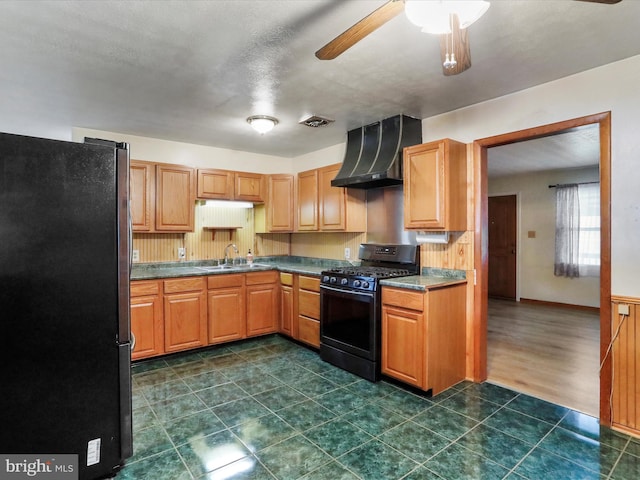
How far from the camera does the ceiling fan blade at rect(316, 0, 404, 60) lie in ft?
4.21

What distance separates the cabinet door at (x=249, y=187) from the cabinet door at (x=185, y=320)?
1411 mm

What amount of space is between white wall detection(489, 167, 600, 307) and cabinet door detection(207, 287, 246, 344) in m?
5.70

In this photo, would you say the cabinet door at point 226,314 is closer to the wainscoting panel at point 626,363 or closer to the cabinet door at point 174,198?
Answer: the cabinet door at point 174,198

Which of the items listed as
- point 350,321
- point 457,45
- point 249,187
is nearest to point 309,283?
point 350,321

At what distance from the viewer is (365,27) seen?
1.39 metres

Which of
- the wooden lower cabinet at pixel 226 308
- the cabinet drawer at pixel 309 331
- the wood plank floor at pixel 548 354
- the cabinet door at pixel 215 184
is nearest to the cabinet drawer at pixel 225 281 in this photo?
the wooden lower cabinet at pixel 226 308

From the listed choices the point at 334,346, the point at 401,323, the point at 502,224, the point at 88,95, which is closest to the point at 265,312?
the point at 334,346

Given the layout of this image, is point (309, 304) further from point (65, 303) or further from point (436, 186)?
point (65, 303)

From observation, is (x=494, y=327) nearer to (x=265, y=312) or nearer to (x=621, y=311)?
(x=621, y=311)

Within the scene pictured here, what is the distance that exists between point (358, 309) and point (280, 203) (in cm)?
214

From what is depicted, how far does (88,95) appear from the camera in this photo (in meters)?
2.91

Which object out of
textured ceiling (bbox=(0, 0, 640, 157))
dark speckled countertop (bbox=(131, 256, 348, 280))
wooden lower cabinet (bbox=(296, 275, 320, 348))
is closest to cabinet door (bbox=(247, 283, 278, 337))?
dark speckled countertop (bbox=(131, 256, 348, 280))

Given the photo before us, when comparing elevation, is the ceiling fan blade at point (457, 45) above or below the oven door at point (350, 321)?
above

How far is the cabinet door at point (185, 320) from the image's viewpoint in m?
3.76
